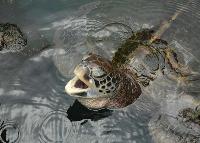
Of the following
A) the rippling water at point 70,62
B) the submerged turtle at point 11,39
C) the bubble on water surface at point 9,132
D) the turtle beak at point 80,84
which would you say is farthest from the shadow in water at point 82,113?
the submerged turtle at point 11,39

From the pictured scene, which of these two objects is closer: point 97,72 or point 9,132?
point 97,72

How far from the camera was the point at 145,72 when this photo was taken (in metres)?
4.56

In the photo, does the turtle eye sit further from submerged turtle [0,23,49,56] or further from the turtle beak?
submerged turtle [0,23,49,56]

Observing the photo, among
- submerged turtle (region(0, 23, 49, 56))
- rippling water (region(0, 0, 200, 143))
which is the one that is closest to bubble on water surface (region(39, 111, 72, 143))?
rippling water (region(0, 0, 200, 143))

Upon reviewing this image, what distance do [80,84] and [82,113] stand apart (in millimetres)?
463

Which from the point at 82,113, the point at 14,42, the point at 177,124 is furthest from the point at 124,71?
the point at 14,42

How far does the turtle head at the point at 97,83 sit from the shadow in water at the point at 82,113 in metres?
0.11

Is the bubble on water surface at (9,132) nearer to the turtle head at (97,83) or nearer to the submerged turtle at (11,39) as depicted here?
the turtle head at (97,83)

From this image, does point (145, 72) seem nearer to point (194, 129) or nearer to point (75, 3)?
Result: point (194, 129)

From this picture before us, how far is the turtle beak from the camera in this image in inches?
157

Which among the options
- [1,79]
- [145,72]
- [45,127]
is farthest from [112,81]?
[1,79]

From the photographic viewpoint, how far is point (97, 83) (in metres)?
4.08

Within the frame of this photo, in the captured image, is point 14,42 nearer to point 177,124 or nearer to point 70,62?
point 70,62

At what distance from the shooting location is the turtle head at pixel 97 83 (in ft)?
13.2
